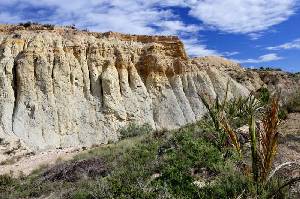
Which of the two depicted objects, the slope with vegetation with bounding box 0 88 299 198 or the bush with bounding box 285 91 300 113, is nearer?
the slope with vegetation with bounding box 0 88 299 198

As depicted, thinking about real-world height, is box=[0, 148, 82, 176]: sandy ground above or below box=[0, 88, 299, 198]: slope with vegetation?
below

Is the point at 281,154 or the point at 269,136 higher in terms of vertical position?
the point at 269,136

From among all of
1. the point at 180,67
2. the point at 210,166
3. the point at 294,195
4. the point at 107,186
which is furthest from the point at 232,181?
the point at 180,67

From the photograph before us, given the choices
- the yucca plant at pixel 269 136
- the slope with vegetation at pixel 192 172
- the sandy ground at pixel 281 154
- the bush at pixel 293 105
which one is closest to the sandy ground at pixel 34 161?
the sandy ground at pixel 281 154

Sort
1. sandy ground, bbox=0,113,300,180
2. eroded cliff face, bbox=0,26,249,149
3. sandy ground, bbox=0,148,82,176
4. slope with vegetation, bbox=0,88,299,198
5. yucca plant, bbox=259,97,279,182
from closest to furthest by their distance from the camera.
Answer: yucca plant, bbox=259,97,279,182
slope with vegetation, bbox=0,88,299,198
sandy ground, bbox=0,113,300,180
sandy ground, bbox=0,148,82,176
eroded cliff face, bbox=0,26,249,149

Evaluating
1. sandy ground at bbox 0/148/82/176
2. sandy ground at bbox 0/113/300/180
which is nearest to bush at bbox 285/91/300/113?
sandy ground at bbox 0/113/300/180

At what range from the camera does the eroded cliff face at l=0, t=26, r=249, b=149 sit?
35.9 meters

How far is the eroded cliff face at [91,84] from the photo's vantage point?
118 feet

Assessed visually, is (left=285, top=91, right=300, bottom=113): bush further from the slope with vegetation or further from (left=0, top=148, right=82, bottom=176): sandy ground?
(left=0, top=148, right=82, bottom=176): sandy ground

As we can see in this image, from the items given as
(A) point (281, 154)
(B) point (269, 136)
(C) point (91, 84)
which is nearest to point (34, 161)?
(A) point (281, 154)

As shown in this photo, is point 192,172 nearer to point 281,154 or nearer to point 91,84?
point 281,154

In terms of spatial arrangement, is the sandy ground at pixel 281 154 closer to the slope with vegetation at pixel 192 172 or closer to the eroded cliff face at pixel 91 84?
the slope with vegetation at pixel 192 172

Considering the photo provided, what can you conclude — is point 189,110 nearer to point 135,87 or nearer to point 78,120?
point 135,87

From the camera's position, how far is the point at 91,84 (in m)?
40.4
